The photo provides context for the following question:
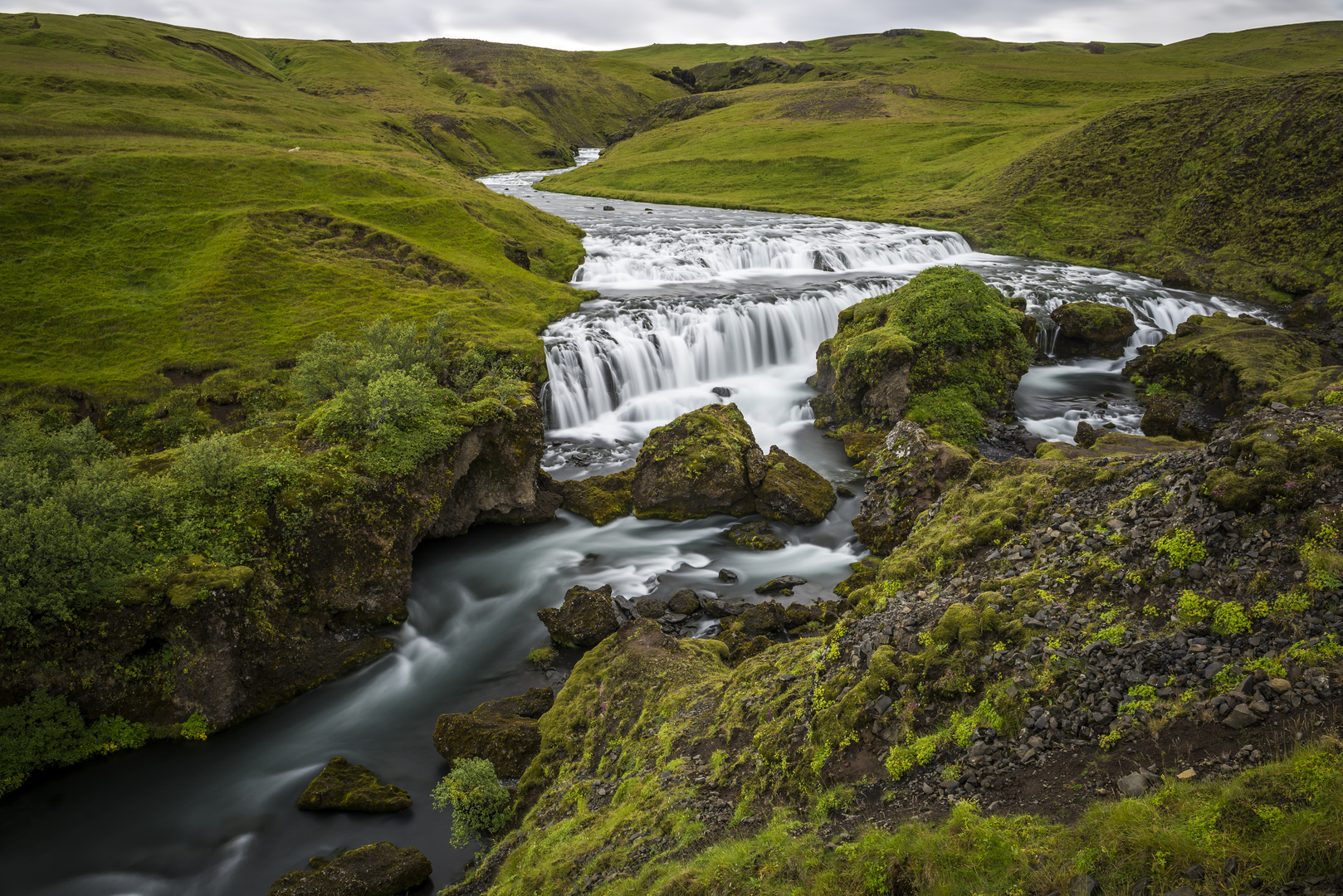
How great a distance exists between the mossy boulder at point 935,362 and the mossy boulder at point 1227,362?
715 cm

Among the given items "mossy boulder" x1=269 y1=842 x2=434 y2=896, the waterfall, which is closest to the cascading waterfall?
the waterfall

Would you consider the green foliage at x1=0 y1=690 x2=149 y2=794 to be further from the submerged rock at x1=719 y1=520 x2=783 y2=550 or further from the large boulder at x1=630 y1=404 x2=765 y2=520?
the submerged rock at x1=719 y1=520 x2=783 y2=550

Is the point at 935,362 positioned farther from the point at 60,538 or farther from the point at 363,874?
the point at 60,538

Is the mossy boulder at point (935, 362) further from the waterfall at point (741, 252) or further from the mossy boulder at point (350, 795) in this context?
the mossy boulder at point (350, 795)

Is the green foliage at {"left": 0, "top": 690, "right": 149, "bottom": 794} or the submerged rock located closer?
the green foliage at {"left": 0, "top": 690, "right": 149, "bottom": 794}

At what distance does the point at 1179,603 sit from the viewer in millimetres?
6711

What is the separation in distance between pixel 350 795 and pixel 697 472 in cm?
1261

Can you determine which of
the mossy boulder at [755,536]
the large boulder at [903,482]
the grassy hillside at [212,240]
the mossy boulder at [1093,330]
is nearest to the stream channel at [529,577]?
the mossy boulder at [755,536]

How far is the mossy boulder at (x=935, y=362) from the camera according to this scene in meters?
25.6

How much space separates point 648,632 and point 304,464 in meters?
9.93

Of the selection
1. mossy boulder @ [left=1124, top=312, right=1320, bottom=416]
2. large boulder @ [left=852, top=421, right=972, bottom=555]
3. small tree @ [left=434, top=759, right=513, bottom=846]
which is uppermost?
mossy boulder @ [left=1124, top=312, right=1320, bottom=416]

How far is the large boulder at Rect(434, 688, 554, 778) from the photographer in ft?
40.0

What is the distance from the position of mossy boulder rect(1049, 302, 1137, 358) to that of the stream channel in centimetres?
79

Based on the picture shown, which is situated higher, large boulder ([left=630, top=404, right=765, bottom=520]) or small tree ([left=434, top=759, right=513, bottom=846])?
large boulder ([left=630, top=404, right=765, bottom=520])
